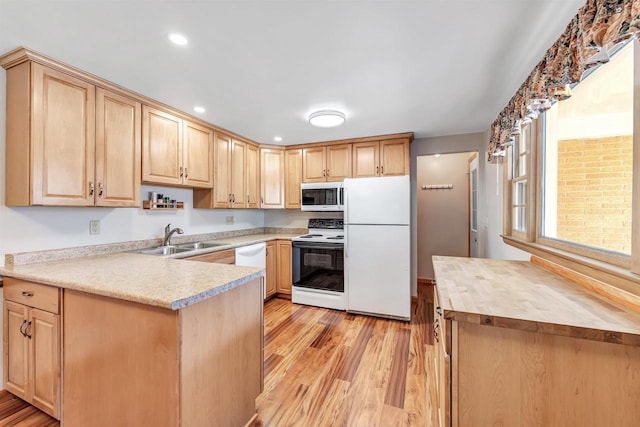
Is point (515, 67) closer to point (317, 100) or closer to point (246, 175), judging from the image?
point (317, 100)

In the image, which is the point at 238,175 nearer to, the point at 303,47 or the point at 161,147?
the point at 161,147

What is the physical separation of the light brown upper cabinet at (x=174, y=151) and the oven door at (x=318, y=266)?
1.45 m

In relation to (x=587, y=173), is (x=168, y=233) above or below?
below

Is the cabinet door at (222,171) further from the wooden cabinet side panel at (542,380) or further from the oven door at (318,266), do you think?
the wooden cabinet side panel at (542,380)

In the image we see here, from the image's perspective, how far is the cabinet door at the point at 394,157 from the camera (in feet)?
10.7

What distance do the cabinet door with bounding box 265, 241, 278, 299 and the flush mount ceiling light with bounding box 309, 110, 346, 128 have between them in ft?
5.92

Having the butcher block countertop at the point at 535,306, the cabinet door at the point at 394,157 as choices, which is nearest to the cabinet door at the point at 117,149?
the butcher block countertop at the point at 535,306

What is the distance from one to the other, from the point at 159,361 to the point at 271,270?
2.47 meters

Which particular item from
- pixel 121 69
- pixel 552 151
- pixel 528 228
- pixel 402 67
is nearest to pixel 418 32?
pixel 402 67

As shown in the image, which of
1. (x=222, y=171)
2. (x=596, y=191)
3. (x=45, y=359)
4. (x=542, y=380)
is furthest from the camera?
(x=222, y=171)

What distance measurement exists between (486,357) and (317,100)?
2.14 m

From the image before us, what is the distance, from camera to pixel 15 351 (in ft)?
5.48

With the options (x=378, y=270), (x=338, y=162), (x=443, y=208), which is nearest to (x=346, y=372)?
(x=378, y=270)

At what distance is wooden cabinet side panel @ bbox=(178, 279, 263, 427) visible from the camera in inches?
44.3
